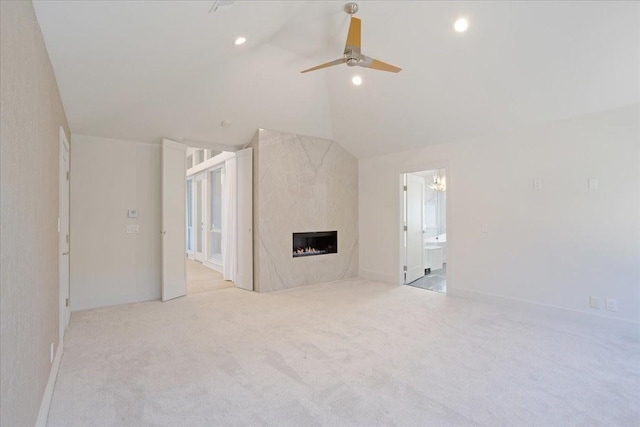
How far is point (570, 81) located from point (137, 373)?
501 centimetres

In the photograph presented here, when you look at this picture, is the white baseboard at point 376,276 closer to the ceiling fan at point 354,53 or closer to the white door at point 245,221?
the white door at point 245,221

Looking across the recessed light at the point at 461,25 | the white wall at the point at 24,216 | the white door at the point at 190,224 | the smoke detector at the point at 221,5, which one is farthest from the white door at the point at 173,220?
the white door at the point at 190,224

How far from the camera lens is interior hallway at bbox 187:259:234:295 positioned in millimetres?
5609

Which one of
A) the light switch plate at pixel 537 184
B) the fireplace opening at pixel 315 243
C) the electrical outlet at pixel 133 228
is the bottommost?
the fireplace opening at pixel 315 243

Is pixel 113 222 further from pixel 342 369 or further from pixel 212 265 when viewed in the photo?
pixel 342 369

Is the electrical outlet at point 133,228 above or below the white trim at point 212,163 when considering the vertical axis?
below

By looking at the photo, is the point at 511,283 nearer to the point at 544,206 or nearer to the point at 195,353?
the point at 544,206

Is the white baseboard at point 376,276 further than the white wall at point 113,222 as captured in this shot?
Yes

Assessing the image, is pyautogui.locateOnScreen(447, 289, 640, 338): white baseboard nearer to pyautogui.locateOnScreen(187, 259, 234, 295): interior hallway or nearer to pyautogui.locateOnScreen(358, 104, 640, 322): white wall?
pyautogui.locateOnScreen(358, 104, 640, 322): white wall

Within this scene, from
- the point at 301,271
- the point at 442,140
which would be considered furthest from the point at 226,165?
the point at 442,140

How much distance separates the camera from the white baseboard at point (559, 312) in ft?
11.5

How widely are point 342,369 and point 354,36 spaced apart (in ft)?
9.70

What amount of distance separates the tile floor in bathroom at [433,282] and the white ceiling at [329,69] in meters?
2.47

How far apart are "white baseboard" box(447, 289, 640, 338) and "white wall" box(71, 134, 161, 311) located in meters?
4.66
